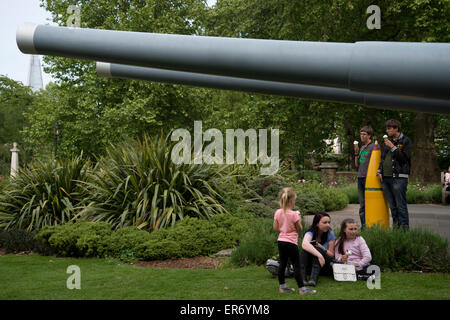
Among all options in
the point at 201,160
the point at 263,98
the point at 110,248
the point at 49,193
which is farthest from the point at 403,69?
the point at 263,98

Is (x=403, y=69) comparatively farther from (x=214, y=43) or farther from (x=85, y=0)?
(x=85, y=0)

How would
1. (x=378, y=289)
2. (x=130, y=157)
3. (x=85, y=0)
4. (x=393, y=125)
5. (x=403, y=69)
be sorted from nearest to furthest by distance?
1. (x=403, y=69)
2. (x=378, y=289)
3. (x=393, y=125)
4. (x=130, y=157)
5. (x=85, y=0)

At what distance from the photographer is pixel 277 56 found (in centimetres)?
145

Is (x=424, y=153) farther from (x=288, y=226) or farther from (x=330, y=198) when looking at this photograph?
(x=288, y=226)

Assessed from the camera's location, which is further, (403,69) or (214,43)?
(214,43)

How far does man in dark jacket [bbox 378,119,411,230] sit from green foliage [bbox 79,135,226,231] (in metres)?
3.31

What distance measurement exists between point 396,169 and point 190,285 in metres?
3.15

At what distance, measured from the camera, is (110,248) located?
7086mm

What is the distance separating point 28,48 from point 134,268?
180 inches

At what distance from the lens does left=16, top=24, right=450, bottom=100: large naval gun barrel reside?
1171 millimetres

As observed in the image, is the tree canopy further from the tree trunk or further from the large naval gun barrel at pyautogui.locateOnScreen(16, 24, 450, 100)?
the large naval gun barrel at pyautogui.locateOnScreen(16, 24, 450, 100)

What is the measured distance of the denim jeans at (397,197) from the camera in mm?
5934

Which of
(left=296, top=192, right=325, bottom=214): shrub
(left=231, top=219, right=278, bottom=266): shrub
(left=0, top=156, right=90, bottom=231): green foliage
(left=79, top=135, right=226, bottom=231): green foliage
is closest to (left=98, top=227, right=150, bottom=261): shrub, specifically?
(left=79, top=135, right=226, bottom=231): green foliage

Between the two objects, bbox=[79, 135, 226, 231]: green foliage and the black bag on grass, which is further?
bbox=[79, 135, 226, 231]: green foliage
